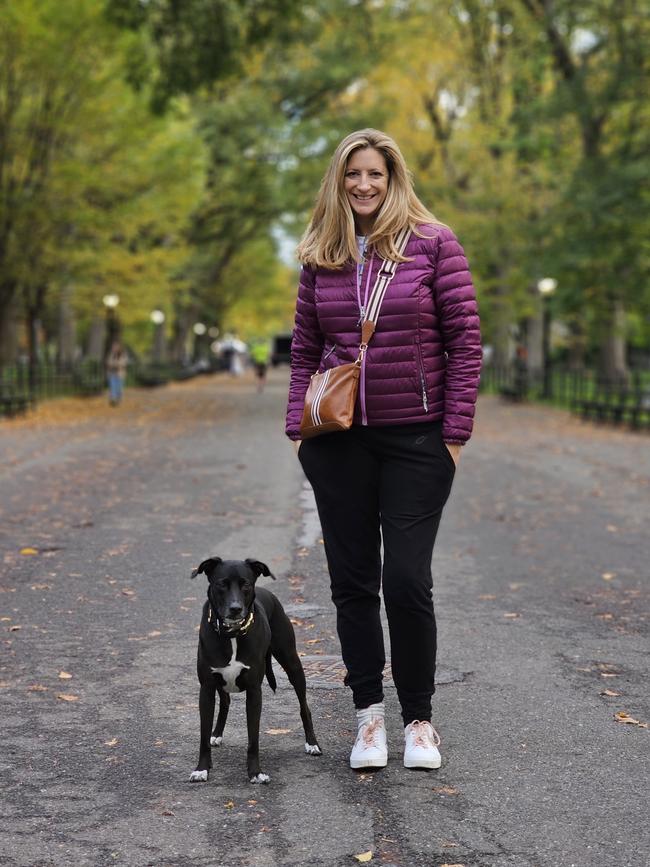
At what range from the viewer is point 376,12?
125 feet

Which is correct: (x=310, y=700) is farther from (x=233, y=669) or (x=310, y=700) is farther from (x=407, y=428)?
(x=407, y=428)

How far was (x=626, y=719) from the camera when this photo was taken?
5156mm

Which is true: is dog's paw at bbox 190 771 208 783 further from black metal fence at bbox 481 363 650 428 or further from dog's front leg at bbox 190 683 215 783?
black metal fence at bbox 481 363 650 428

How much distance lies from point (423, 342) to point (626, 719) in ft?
6.09

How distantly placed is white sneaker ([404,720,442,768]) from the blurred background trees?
62.1 ft

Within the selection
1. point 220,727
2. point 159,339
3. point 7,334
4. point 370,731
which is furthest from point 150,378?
point 370,731

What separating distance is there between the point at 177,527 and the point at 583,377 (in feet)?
78.8

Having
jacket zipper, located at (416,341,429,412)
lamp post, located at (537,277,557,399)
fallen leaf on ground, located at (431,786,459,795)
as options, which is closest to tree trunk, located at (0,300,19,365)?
lamp post, located at (537,277,557,399)

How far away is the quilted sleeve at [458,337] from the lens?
433 centimetres

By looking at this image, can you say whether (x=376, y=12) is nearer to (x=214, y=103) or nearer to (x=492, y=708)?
(x=214, y=103)

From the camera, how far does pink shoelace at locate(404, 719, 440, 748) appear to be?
4453mm

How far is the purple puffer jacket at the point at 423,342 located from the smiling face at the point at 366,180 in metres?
0.19

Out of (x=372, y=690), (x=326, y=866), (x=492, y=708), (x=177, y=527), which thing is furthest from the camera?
(x=177, y=527)

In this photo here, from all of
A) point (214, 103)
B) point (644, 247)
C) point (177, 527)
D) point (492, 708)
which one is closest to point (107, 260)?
point (214, 103)
